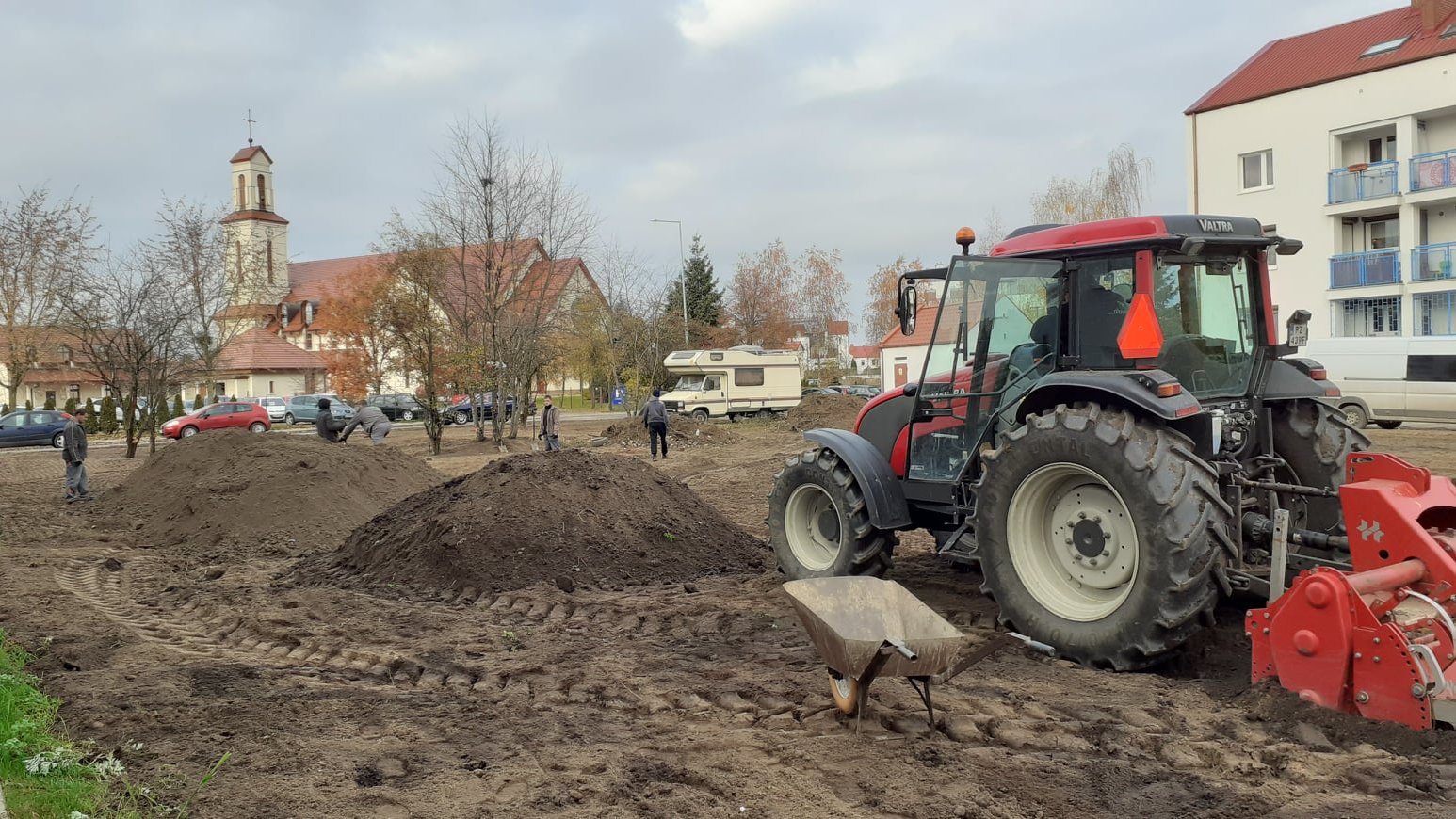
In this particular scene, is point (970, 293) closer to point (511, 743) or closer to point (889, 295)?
point (511, 743)

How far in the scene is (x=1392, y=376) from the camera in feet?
75.6

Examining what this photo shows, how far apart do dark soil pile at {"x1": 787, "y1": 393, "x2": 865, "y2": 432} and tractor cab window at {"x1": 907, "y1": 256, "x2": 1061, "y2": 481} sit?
2525 centimetres

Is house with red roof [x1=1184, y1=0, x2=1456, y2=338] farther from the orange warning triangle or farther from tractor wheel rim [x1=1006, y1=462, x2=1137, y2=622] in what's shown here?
tractor wheel rim [x1=1006, y1=462, x2=1137, y2=622]

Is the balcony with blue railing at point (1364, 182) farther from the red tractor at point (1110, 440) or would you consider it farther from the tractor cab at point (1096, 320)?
the tractor cab at point (1096, 320)

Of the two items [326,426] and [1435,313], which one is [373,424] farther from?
[1435,313]

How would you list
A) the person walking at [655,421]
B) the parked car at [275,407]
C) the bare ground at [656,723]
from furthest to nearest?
the parked car at [275,407] < the person walking at [655,421] < the bare ground at [656,723]

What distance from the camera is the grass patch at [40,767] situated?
3770 millimetres

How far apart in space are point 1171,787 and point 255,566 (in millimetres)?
9543

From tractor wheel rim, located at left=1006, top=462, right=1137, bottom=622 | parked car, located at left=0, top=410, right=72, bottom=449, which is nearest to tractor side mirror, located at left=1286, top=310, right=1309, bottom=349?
tractor wheel rim, located at left=1006, top=462, right=1137, bottom=622

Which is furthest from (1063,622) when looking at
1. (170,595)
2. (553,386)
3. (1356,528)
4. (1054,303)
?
(553,386)

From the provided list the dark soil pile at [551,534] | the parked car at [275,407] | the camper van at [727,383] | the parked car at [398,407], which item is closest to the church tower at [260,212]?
the parked car at [275,407]

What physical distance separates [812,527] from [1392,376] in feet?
67.2

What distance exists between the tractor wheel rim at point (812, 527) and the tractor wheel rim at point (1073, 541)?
71.4 inches

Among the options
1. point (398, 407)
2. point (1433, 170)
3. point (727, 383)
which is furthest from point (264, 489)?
point (398, 407)
